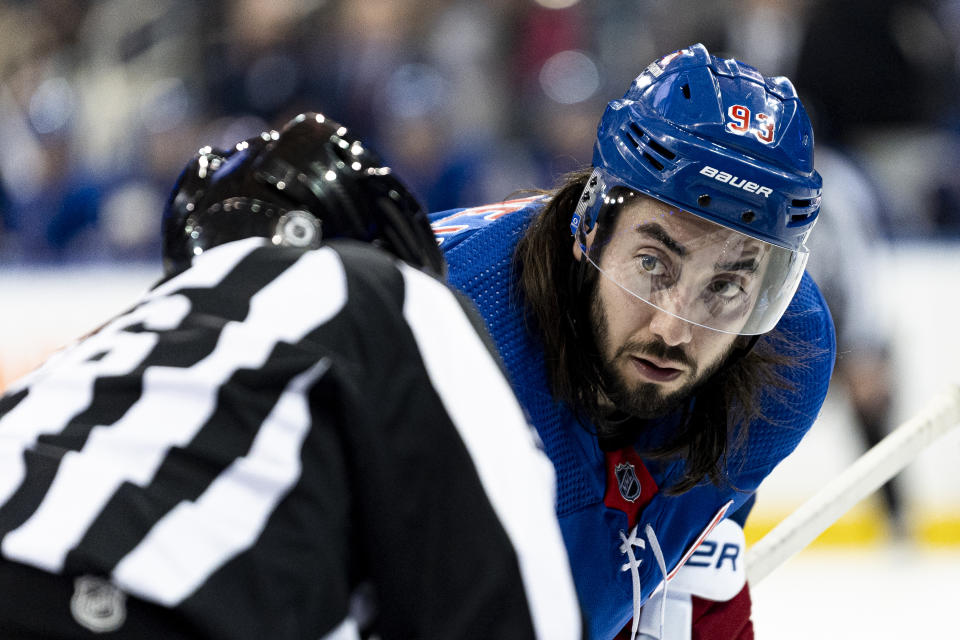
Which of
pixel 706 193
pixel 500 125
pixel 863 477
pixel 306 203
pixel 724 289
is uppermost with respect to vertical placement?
pixel 306 203

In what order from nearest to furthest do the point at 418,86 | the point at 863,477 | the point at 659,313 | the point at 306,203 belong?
the point at 306,203 → the point at 659,313 → the point at 863,477 → the point at 418,86

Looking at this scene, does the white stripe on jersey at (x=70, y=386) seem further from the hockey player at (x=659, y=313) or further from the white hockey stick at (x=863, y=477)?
the white hockey stick at (x=863, y=477)

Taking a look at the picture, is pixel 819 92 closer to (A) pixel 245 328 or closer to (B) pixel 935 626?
(B) pixel 935 626

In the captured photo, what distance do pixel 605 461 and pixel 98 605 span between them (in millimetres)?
975

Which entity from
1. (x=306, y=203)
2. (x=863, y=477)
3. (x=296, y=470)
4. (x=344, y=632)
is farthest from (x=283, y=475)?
(x=863, y=477)

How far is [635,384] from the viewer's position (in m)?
1.65

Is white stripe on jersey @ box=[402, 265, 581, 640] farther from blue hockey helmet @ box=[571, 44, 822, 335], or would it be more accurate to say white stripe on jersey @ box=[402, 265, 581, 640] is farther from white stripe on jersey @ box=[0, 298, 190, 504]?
blue hockey helmet @ box=[571, 44, 822, 335]

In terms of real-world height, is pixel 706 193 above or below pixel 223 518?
below

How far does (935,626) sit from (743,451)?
1777 mm

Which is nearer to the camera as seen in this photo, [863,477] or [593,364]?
[593,364]

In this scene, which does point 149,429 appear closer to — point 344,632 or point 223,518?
point 223,518

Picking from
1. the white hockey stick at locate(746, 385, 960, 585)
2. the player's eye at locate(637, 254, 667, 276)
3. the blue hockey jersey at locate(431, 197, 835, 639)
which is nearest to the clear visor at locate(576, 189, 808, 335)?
the player's eye at locate(637, 254, 667, 276)

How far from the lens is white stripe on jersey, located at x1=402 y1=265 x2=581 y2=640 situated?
2.67ft

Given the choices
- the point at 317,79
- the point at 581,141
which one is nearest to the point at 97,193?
the point at 317,79
